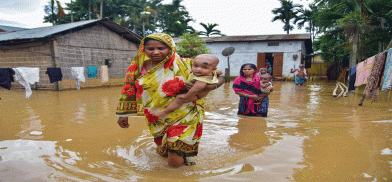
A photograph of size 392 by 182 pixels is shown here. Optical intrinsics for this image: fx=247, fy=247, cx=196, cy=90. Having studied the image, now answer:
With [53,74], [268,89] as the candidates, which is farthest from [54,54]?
[268,89]

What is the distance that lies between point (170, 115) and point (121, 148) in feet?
4.04

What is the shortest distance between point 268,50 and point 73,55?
49.0 feet

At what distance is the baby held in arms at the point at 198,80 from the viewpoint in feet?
7.06

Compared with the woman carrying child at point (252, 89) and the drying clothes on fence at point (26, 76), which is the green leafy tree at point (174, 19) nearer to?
the drying clothes on fence at point (26, 76)

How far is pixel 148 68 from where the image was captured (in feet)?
8.09

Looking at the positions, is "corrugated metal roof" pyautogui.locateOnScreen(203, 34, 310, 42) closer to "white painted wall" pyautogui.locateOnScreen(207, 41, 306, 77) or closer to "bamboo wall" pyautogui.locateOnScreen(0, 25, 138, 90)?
"white painted wall" pyautogui.locateOnScreen(207, 41, 306, 77)

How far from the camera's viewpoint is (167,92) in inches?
91.7

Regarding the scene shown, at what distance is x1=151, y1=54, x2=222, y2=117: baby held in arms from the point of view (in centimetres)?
215

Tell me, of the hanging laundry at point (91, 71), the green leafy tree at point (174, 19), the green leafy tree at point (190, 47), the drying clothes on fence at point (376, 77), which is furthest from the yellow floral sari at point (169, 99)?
the green leafy tree at point (174, 19)

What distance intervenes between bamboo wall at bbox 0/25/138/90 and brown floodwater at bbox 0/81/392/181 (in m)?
6.94

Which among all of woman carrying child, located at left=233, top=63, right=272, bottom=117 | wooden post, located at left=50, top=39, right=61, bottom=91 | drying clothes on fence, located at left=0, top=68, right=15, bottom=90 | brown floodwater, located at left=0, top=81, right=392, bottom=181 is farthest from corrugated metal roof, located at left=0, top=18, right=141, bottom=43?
woman carrying child, located at left=233, top=63, right=272, bottom=117

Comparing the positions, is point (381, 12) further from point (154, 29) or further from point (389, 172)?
point (154, 29)

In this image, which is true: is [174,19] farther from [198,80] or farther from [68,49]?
[198,80]

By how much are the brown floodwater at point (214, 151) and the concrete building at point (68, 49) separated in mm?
6948
